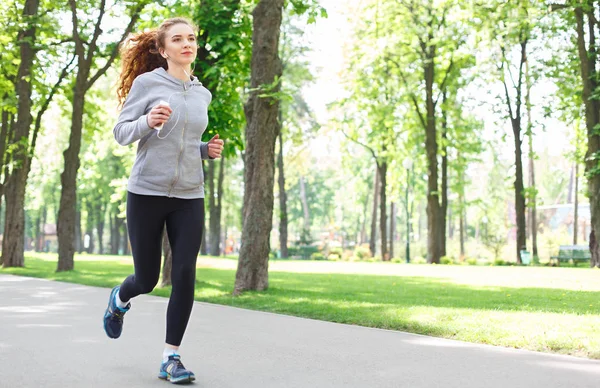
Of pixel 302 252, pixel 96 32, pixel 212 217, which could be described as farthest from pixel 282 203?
pixel 96 32

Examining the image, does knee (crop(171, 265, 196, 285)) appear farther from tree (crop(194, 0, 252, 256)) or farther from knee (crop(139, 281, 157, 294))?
tree (crop(194, 0, 252, 256))

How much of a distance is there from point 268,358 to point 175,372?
3.95 feet

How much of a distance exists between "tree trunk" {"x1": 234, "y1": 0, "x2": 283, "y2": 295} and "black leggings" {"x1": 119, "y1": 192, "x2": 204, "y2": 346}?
789 centimetres

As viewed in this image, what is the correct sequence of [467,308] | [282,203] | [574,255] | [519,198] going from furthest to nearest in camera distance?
[282,203], [574,255], [519,198], [467,308]

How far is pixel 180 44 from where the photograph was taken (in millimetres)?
4875

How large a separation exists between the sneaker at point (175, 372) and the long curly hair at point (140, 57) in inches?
68.2

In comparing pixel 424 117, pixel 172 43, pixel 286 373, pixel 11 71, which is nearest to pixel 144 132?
pixel 172 43

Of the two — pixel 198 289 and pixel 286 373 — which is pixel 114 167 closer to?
pixel 198 289

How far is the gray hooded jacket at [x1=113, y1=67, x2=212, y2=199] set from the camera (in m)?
Result: 4.68

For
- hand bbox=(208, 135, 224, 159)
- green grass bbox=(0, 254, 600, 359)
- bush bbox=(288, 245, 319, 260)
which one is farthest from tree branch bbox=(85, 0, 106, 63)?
bush bbox=(288, 245, 319, 260)

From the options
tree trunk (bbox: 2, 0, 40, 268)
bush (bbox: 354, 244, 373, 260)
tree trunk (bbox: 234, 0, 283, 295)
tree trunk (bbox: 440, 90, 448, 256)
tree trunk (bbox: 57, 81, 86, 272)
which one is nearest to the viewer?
tree trunk (bbox: 234, 0, 283, 295)

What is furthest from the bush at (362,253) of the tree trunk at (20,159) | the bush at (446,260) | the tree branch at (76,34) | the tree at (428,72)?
the tree branch at (76,34)

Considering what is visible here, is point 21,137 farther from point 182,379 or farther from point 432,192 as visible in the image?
point 182,379

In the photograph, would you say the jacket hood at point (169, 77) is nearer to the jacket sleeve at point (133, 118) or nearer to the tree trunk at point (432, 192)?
the jacket sleeve at point (133, 118)
